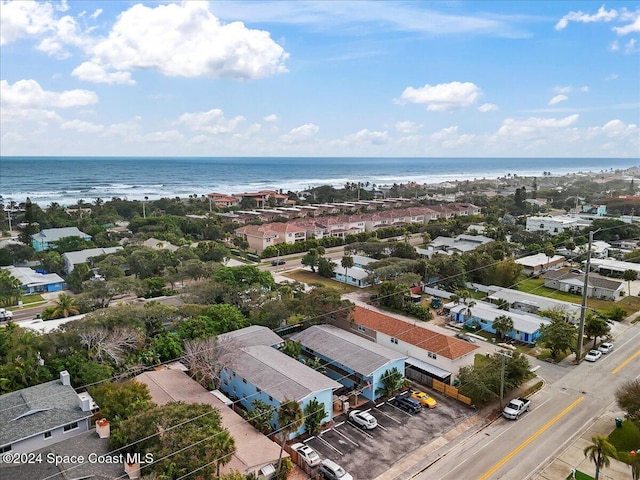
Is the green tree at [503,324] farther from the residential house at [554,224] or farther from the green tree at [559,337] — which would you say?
the residential house at [554,224]

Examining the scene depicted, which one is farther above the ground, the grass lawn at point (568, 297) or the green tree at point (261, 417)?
the green tree at point (261, 417)

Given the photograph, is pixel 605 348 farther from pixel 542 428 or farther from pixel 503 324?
pixel 542 428

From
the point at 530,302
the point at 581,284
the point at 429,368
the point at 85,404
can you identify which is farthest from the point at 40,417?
the point at 581,284

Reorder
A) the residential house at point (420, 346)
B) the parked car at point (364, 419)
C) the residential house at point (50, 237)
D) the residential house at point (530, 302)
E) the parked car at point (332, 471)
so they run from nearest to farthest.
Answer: the parked car at point (332, 471)
the parked car at point (364, 419)
the residential house at point (420, 346)
the residential house at point (530, 302)
the residential house at point (50, 237)

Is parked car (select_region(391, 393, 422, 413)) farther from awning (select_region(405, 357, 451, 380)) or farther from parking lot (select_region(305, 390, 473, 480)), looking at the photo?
awning (select_region(405, 357, 451, 380))

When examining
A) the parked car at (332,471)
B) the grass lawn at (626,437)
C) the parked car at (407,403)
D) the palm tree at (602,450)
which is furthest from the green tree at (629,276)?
the parked car at (332,471)

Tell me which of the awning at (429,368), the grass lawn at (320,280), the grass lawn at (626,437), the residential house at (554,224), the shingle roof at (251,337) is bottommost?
the grass lawn at (626,437)

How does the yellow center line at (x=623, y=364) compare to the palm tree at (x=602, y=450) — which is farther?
the yellow center line at (x=623, y=364)
